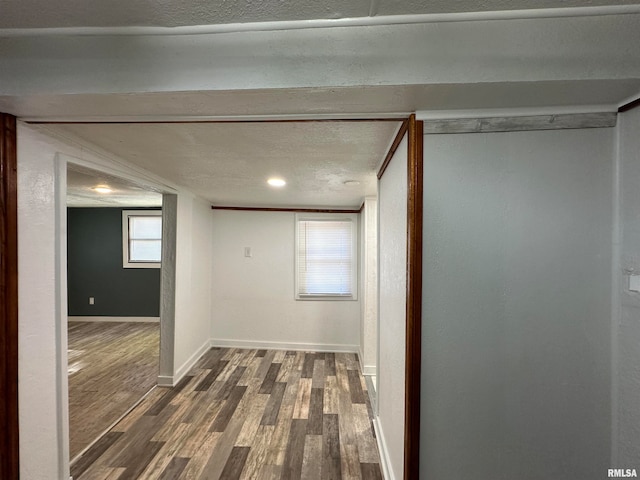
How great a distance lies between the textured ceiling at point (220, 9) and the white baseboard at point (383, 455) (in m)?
2.19

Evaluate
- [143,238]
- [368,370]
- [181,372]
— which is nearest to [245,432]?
[181,372]

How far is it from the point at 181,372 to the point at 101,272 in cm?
367

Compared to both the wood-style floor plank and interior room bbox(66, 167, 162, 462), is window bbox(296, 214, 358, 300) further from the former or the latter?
interior room bbox(66, 167, 162, 462)

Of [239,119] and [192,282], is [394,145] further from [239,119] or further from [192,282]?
[192,282]

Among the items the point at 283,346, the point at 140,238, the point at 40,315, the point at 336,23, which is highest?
the point at 336,23

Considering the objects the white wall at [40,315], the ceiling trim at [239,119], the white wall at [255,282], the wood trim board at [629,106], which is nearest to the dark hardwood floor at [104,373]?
the white wall at [40,315]

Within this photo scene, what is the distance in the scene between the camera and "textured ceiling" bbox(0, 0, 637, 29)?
863 millimetres

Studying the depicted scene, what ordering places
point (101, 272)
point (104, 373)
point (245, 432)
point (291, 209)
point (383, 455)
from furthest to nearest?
1. point (101, 272)
2. point (291, 209)
3. point (104, 373)
4. point (245, 432)
5. point (383, 455)

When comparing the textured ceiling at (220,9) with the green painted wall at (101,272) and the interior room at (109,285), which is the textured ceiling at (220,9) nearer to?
the interior room at (109,285)

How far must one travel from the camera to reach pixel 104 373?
326 cm

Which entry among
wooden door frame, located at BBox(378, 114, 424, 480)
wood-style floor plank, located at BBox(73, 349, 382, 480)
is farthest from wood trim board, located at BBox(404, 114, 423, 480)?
wood-style floor plank, located at BBox(73, 349, 382, 480)

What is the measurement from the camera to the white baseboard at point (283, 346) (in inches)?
161

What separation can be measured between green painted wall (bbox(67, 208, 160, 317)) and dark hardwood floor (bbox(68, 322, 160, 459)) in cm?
36

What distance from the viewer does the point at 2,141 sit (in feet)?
3.93
